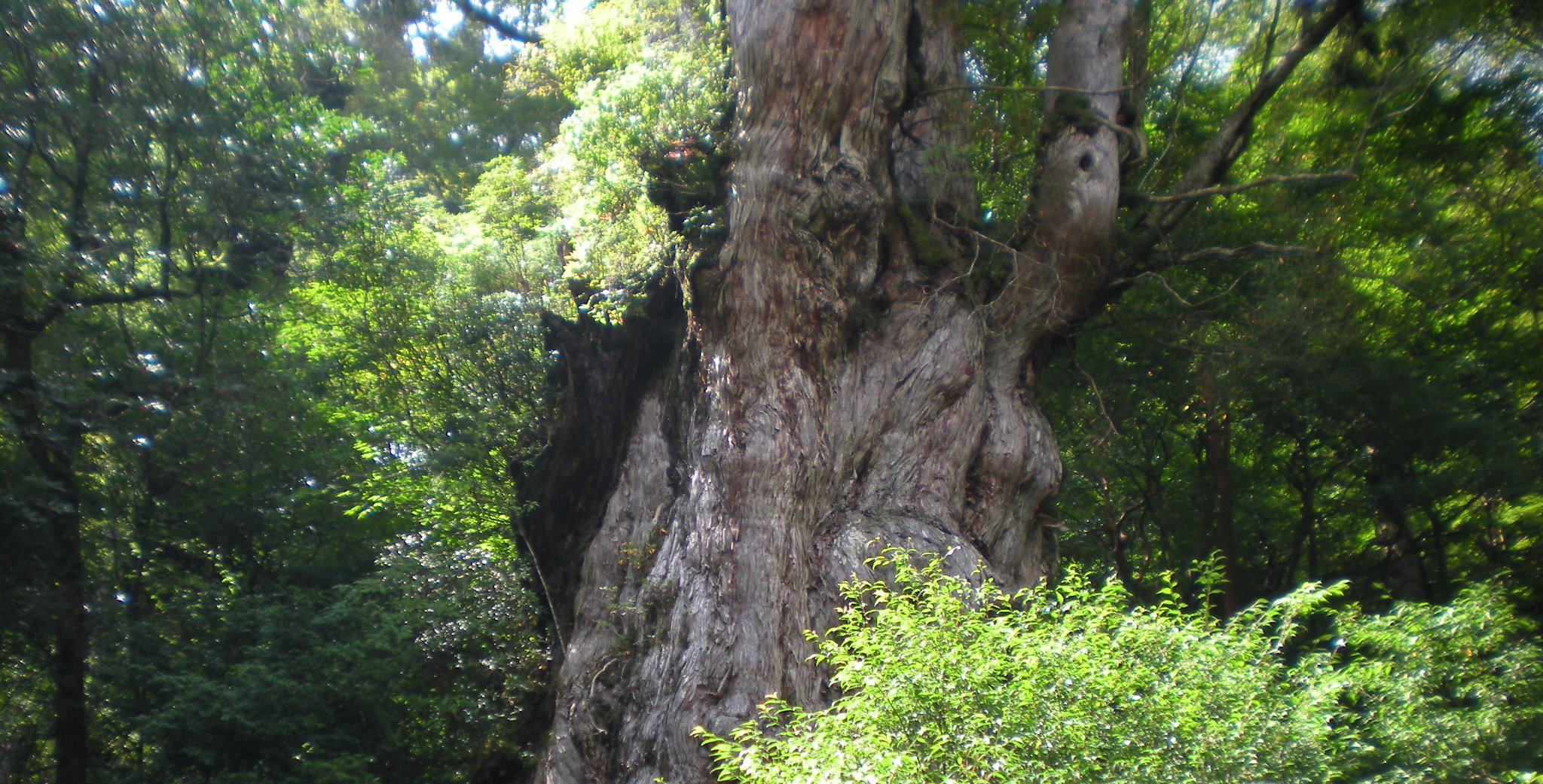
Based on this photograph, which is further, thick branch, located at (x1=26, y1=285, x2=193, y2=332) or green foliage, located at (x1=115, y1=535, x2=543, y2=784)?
green foliage, located at (x1=115, y1=535, x2=543, y2=784)

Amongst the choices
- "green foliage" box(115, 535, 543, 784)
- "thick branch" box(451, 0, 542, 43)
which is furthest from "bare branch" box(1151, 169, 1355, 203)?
"thick branch" box(451, 0, 542, 43)

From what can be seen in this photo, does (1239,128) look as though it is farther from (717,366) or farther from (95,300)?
(95,300)

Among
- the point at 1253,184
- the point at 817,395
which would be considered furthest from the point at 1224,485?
the point at 817,395

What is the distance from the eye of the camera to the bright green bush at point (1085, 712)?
3.48m

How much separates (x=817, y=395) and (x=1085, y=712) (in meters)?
4.44

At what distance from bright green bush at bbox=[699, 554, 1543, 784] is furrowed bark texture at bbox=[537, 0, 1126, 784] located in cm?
196

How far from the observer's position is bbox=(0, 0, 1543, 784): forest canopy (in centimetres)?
708

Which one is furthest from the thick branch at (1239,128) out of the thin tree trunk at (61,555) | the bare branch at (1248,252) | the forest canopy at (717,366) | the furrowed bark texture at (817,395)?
the thin tree trunk at (61,555)

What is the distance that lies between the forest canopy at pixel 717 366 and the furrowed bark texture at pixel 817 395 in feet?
0.13

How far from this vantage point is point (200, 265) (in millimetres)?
8859

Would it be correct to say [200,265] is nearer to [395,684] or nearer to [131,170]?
[131,170]

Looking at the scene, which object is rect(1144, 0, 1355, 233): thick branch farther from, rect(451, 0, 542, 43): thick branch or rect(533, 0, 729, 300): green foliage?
rect(451, 0, 542, 43): thick branch

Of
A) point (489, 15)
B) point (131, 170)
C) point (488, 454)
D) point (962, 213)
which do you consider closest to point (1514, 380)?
point (962, 213)

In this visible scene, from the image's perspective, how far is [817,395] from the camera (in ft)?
25.5
